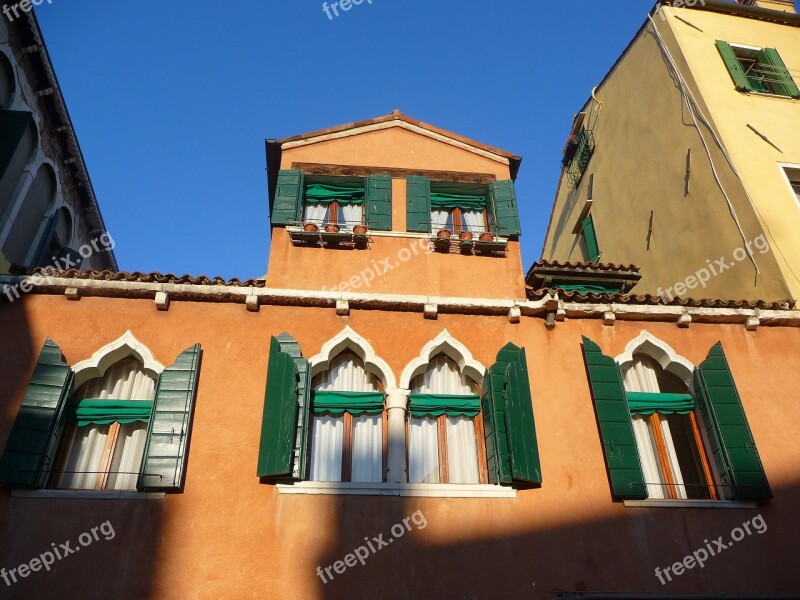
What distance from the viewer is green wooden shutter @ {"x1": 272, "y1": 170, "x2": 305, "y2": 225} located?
27.6ft

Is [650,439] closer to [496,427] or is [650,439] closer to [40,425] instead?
[496,427]

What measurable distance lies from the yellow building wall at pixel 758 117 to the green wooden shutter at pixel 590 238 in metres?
3.93

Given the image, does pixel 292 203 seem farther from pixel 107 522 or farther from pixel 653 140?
pixel 653 140

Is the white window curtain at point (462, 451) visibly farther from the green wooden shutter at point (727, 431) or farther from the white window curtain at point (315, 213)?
the white window curtain at point (315, 213)

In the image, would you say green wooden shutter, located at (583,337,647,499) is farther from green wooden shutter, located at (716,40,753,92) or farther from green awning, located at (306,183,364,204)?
green wooden shutter, located at (716,40,753,92)

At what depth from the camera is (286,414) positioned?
21.2ft

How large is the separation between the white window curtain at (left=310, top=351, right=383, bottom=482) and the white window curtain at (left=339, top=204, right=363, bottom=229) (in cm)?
230

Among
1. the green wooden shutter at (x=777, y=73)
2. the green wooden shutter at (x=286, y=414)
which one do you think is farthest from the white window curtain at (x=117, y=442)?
the green wooden shutter at (x=777, y=73)

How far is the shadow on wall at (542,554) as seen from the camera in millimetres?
5895

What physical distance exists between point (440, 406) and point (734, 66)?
28.4ft

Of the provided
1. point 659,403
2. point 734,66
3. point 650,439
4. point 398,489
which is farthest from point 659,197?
point 398,489

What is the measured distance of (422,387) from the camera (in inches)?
288

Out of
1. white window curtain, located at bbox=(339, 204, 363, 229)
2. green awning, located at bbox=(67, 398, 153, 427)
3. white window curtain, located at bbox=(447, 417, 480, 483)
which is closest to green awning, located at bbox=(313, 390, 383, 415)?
white window curtain, located at bbox=(447, 417, 480, 483)

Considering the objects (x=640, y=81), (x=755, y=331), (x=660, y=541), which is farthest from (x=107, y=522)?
(x=640, y=81)
